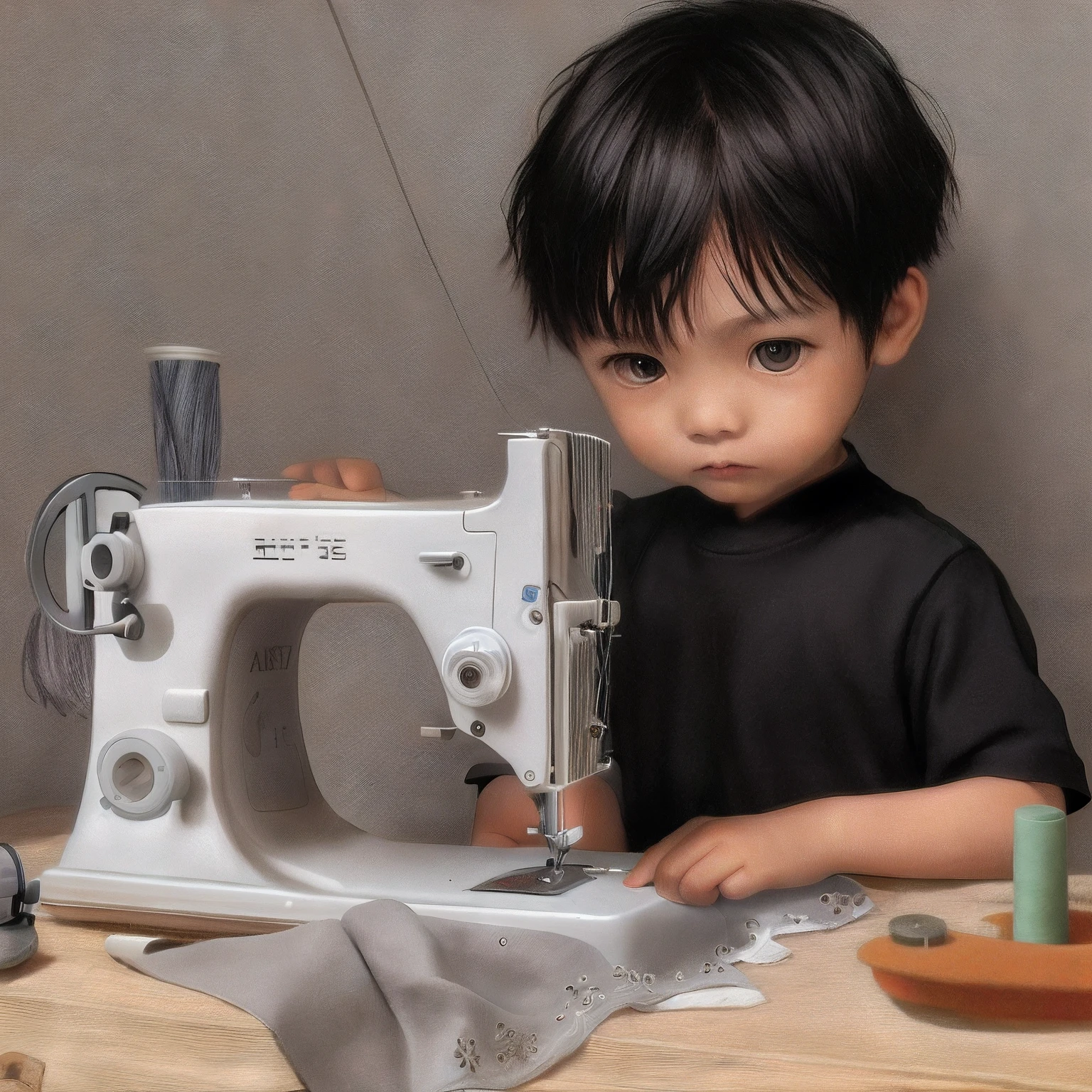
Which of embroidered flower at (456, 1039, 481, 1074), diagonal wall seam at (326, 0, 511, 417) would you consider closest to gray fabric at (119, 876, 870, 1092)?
embroidered flower at (456, 1039, 481, 1074)

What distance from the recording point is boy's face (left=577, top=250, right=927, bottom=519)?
93cm

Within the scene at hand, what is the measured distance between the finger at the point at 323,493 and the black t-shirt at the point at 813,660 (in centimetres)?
27

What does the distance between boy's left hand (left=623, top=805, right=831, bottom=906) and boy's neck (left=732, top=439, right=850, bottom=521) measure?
26cm

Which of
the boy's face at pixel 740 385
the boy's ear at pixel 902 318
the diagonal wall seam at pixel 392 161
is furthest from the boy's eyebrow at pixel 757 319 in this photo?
the diagonal wall seam at pixel 392 161

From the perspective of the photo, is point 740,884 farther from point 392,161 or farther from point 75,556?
point 392,161

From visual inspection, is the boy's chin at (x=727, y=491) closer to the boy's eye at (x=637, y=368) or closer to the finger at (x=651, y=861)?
the boy's eye at (x=637, y=368)

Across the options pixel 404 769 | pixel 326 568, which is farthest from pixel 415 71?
pixel 404 769

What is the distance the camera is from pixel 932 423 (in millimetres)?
1103

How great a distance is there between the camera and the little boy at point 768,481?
913 millimetres

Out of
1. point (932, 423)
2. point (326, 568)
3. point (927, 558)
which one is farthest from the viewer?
point (932, 423)

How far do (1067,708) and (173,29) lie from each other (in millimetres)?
1034

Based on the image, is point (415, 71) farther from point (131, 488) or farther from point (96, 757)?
point (96, 757)

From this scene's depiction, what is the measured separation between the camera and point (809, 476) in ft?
3.39

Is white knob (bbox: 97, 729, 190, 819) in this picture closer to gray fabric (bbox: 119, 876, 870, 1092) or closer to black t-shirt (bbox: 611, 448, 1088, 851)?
gray fabric (bbox: 119, 876, 870, 1092)
